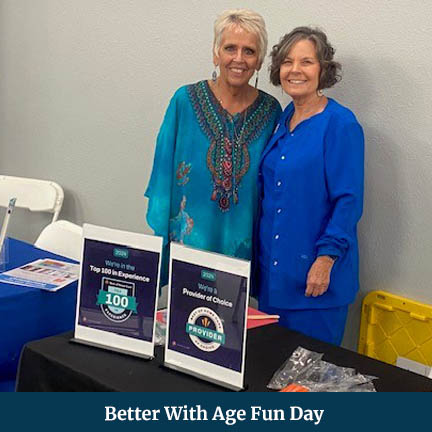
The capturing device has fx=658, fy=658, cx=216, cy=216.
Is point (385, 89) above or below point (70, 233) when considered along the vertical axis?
above

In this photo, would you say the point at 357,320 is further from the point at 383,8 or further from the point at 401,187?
the point at 383,8

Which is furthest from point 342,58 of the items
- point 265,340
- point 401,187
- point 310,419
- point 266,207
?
point 310,419

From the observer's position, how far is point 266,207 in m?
2.18

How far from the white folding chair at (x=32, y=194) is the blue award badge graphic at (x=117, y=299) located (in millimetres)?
2148

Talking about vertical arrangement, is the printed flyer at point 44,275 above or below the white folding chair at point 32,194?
below

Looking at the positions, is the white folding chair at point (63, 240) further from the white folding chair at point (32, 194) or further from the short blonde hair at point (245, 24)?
the short blonde hair at point (245, 24)

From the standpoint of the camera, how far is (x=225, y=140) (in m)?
2.24

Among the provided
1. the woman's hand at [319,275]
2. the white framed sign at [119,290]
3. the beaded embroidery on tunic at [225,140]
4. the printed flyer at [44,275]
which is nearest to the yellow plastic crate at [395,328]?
the woman's hand at [319,275]

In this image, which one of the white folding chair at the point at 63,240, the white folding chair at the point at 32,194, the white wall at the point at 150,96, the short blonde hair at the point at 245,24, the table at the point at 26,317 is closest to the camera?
the table at the point at 26,317

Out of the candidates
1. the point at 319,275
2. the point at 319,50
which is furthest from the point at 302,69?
the point at 319,275

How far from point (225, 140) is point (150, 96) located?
3.67ft

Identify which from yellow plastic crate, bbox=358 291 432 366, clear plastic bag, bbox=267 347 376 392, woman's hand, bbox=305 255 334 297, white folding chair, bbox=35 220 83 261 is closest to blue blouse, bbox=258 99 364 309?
woman's hand, bbox=305 255 334 297

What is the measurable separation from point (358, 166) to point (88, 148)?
6.44 feet

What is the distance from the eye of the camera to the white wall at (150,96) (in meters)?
2.33
